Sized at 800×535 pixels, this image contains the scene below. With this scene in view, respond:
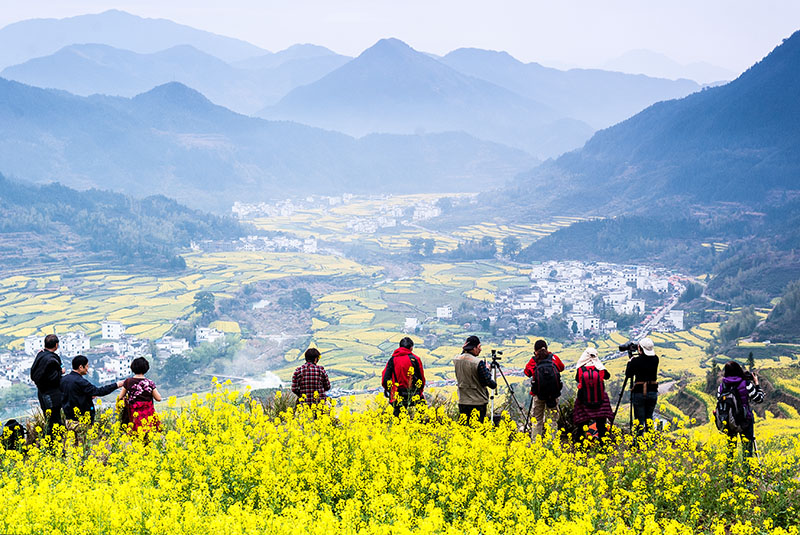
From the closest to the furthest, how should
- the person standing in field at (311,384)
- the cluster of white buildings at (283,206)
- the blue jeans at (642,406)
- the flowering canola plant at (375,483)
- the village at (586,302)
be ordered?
the flowering canola plant at (375,483)
the blue jeans at (642,406)
the person standing in field at (311,384)
the village at (586,302)
the cluster of white buildings at (283,206)

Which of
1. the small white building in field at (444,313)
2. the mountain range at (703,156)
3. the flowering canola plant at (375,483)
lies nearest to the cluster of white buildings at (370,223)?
the mountain range at (703,156)

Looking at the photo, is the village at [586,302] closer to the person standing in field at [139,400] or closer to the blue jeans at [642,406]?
the blue jeans at [642,406]

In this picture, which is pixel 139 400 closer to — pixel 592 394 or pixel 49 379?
pixel 49 379

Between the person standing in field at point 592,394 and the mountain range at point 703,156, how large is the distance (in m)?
90.3

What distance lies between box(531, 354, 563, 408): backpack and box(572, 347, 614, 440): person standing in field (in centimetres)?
26

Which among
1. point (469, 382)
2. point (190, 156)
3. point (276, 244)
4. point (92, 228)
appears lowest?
point (469, 382)

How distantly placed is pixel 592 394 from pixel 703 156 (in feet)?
349

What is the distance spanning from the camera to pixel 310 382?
8.85 m

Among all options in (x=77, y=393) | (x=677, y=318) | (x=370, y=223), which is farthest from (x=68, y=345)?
(x=370, y=223)

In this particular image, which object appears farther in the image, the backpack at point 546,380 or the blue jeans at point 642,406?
the blue jeans at point 642,406

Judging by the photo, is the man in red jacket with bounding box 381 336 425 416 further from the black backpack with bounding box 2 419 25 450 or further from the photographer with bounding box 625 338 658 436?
the black backpack with bounding box 2 419 25 450

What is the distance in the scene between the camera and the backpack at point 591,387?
8.13m

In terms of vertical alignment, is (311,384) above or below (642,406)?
above

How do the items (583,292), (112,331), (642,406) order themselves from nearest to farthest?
(642,406) < (112,331) < (583,292)
